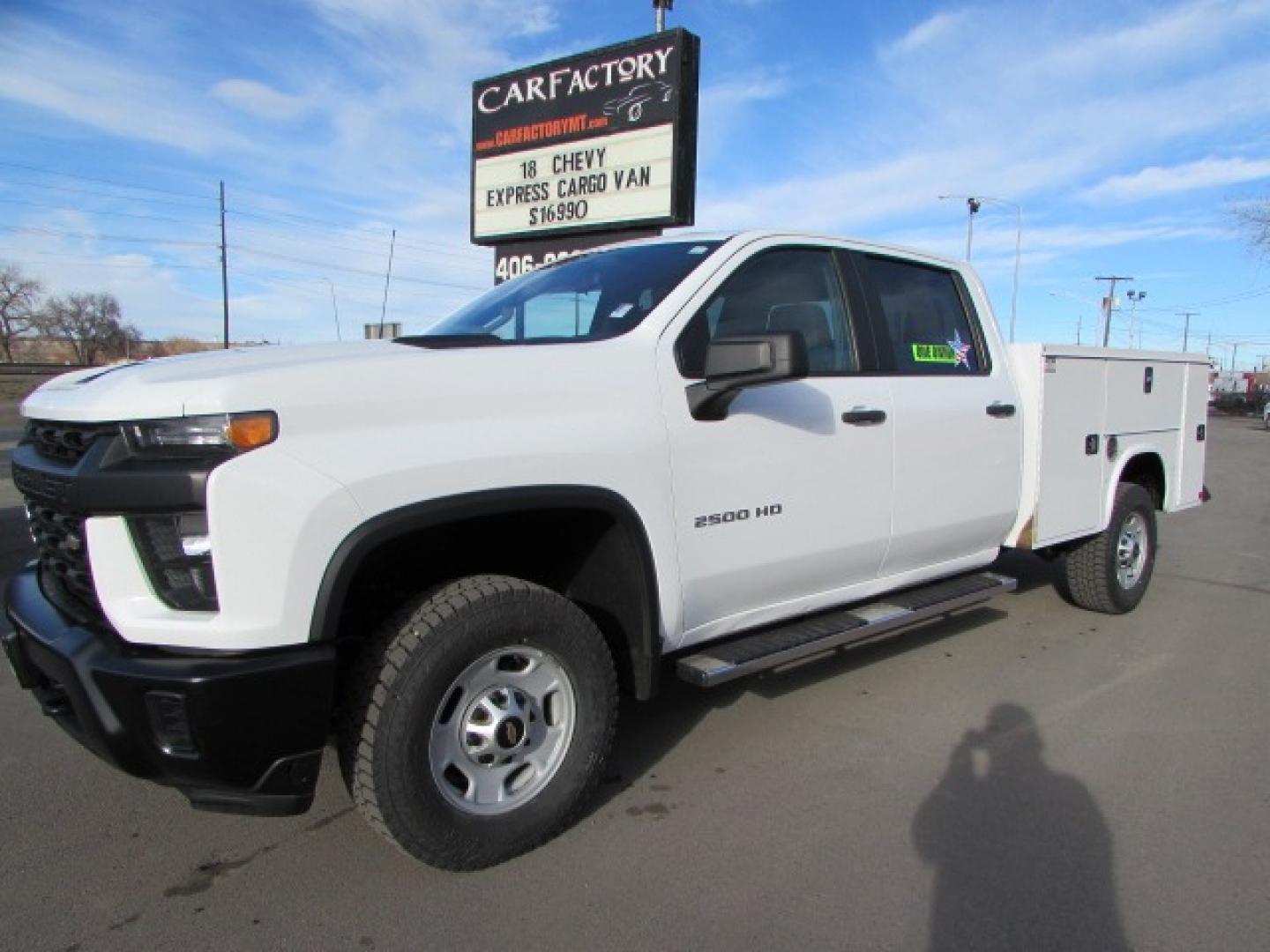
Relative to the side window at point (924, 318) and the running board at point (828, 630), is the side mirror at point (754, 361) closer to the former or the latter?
the running board at point (828, 630)

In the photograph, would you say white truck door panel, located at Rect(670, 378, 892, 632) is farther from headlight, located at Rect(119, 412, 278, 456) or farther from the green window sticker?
headlight, located at Rect(119, 412, 278, 456)

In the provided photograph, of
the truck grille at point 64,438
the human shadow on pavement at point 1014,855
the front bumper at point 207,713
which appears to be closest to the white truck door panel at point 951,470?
the human shadow on pavement at point 1014,855

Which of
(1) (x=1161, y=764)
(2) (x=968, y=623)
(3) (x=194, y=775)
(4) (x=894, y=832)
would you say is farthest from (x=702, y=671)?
(2) (x=968, y=623)

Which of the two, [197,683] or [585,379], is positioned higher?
[585,379]

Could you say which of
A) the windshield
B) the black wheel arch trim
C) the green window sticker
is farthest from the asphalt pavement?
the windshield

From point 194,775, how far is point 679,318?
2.03 metres

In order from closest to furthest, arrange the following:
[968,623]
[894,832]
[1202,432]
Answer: [894,832] → [968,623] → [1202,432]

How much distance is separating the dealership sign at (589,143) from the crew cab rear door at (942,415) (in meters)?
5.87

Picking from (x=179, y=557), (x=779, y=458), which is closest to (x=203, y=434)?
(x=179, y=557)

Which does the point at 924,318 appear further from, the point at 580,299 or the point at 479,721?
the point at 479,721

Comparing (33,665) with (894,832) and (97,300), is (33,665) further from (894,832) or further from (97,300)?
(97,300)

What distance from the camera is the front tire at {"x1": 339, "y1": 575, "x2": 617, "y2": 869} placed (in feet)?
8.41

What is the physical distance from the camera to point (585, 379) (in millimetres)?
2904

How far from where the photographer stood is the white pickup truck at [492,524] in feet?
7.63
